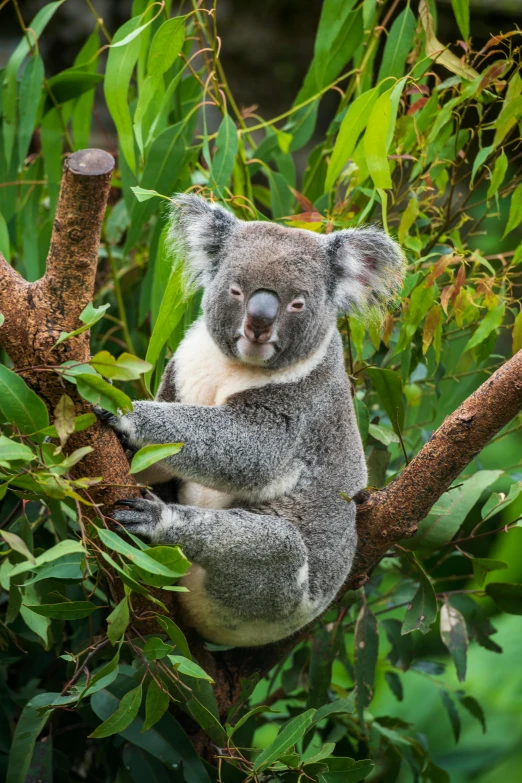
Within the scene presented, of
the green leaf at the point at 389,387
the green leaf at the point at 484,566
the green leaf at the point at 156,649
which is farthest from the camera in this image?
the green leaf at the point at 389,387

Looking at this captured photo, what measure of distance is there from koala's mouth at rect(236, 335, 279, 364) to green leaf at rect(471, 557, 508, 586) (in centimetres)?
87

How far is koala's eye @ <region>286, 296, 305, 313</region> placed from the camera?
2.39 m

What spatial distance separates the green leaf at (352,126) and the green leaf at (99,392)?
1.21 m

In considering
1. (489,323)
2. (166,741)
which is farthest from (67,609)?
(489,323)

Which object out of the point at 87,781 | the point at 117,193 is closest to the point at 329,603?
the point at 87,781

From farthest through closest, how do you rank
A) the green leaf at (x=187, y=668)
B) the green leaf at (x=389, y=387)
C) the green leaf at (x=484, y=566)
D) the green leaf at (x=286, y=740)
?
the green leaf at (x=389, y=387), the green leaf at (x=484, y=566), the green leaf at (x=286, y=740), the green leaf at (x=187, y=668)

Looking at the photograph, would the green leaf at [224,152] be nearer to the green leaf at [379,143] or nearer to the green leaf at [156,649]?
the green leaf at [379,143]

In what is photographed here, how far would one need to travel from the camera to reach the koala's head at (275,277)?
2365 mm

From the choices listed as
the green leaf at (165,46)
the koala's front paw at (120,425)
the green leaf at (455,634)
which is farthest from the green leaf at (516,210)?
the koala's front paw at (120,425)

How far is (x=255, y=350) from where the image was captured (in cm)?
236

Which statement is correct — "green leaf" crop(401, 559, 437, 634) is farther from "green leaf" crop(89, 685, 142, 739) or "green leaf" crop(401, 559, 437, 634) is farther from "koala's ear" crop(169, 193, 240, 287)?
"koala's ear" crop(169, 193, 240, 287)

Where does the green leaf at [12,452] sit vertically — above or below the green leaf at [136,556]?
above

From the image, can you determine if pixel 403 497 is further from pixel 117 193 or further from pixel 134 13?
pixel 117 193

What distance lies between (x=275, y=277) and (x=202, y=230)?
36 cm
